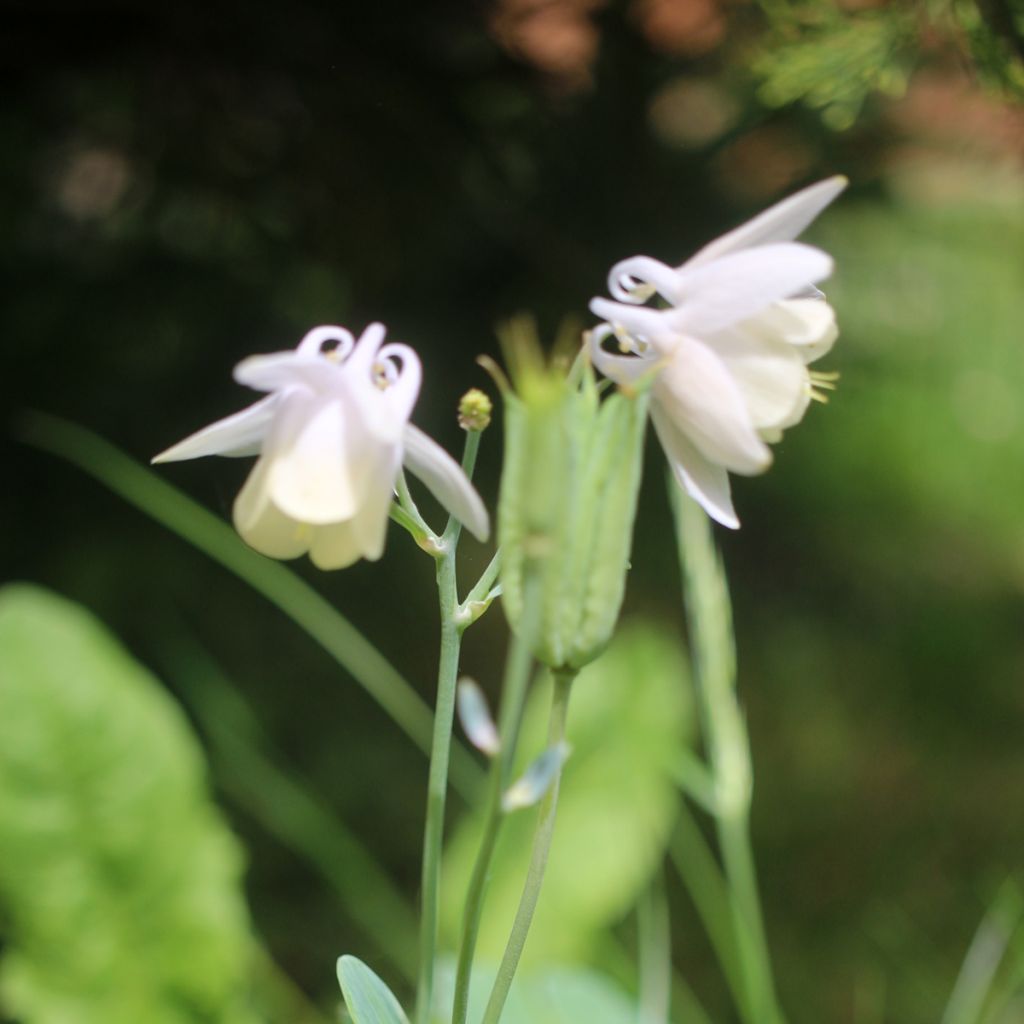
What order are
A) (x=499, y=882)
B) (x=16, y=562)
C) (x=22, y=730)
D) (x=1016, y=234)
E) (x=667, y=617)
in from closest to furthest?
(x=22, y=730)
(x=499, y=882)
(x=16, y=562)
(x=667, y=617)
(x=1016, y=234)

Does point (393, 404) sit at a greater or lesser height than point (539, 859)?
greater

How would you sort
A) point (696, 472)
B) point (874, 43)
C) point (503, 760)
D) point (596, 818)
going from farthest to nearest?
1. point (596, 818)
2. point (874, 43)
3. point (696, 472)
4. point (503, 760)

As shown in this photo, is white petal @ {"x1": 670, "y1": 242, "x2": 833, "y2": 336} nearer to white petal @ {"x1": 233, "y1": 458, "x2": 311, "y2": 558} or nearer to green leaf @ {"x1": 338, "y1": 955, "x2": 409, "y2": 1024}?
white petal @ {"x1": 233, "y1": 458, "x2": 311, "y2": 558}

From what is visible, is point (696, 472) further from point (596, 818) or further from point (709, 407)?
point (596, 818)

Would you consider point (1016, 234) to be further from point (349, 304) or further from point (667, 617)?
point (349, 304)

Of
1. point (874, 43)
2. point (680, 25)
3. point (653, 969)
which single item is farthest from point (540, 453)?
point (680, 25)

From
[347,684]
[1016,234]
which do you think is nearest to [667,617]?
[347,684]

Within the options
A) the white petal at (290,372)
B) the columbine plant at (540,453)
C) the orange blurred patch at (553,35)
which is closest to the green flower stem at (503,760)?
the columbine plant at (540,453)
